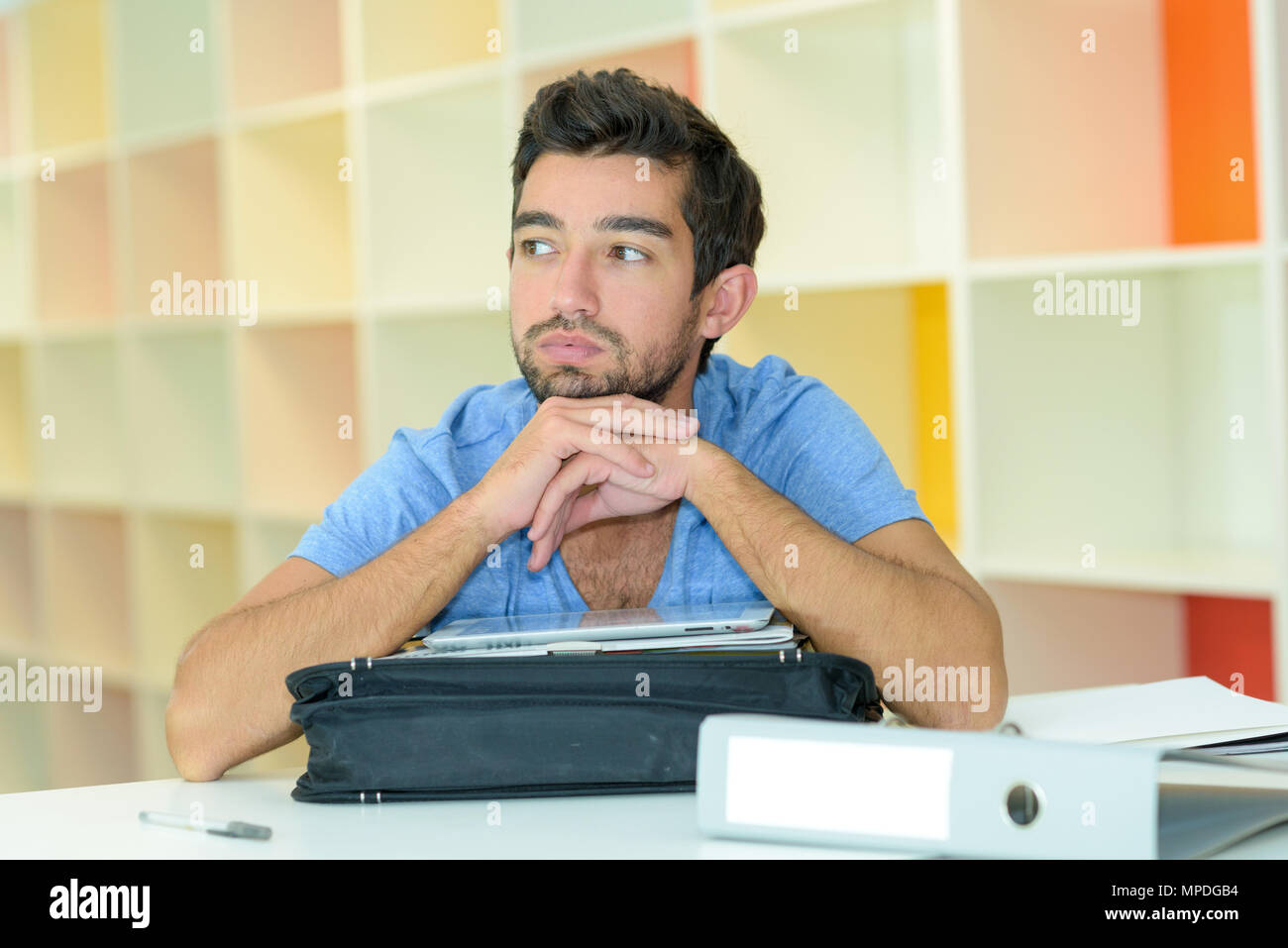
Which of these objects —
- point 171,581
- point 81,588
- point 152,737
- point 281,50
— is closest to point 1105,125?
point 281,50

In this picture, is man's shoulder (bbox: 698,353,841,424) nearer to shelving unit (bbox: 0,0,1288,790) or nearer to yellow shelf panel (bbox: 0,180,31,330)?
shelving unit (bbox: 0,0,1288,790)

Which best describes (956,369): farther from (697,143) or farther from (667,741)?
(667,741)

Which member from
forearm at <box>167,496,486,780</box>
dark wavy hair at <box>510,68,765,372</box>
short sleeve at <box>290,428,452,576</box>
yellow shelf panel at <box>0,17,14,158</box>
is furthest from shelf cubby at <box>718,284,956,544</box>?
yellow shelf panel at <box>0,17,14,158</box>

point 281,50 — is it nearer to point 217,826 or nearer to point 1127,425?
point 1127,425

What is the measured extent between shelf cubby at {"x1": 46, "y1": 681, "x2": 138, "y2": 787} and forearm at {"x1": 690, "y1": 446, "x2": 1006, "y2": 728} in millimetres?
2692

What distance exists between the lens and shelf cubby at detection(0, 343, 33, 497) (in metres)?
3.95

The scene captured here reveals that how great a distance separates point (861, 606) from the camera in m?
1.31

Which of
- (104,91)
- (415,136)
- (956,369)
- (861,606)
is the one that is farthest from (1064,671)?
(104,91)

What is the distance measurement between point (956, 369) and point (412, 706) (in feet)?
4.42

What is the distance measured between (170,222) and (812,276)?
1858mm

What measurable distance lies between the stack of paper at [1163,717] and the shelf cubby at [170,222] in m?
2.62

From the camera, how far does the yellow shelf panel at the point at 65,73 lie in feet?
12.1

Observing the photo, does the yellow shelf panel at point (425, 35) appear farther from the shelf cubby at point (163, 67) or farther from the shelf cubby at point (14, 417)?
the shelf cubby at point (14, 417)
